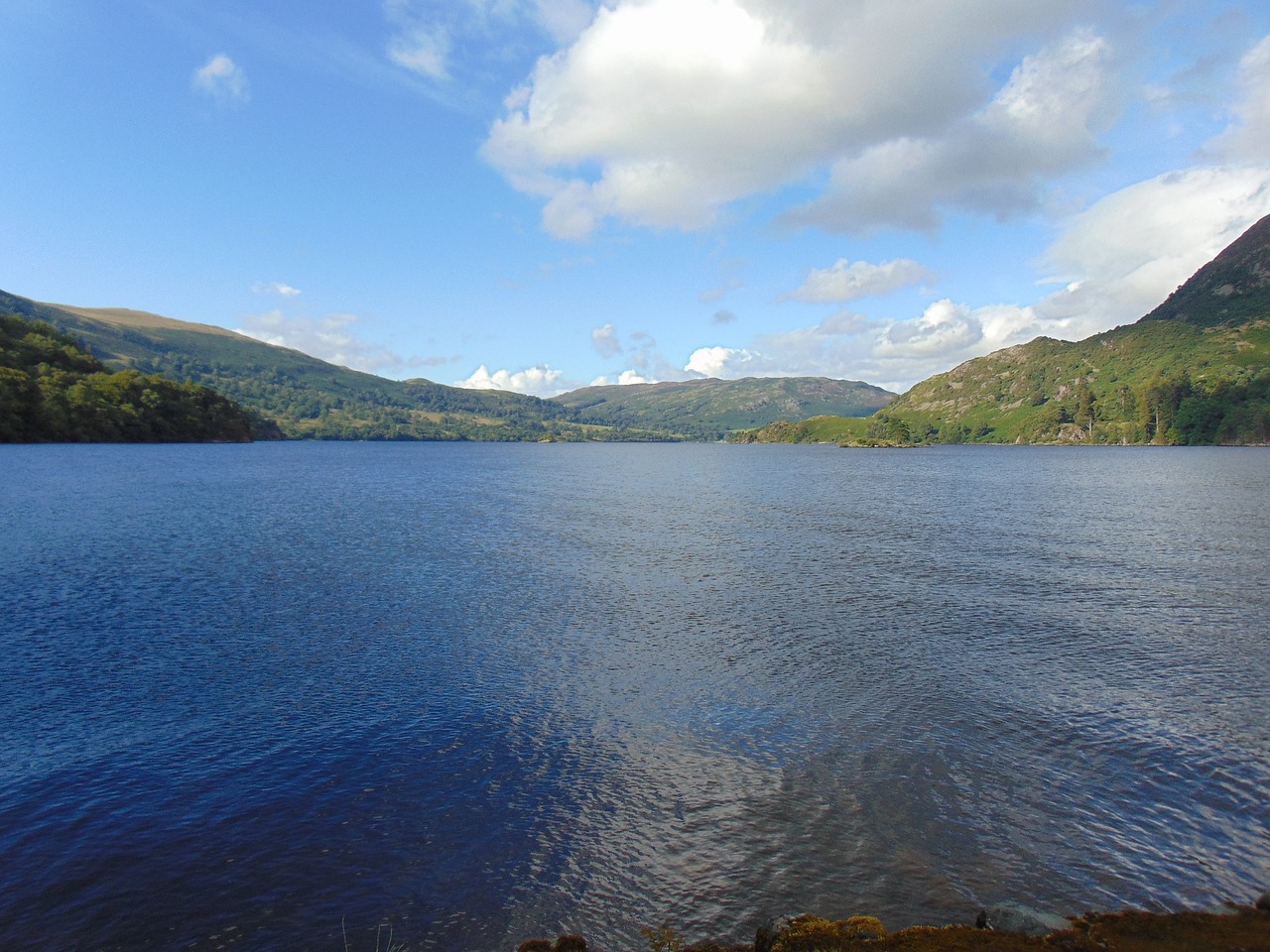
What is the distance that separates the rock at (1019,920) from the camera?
1298 cm

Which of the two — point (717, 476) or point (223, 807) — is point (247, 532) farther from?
point (717, 476)

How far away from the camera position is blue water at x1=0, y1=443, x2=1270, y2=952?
47.6 feet

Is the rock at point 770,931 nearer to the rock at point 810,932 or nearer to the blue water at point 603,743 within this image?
the rock at point 810,932

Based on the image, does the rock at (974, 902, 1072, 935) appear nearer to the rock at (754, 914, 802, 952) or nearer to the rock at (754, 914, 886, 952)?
the rock at (754, 914, 886, 952)

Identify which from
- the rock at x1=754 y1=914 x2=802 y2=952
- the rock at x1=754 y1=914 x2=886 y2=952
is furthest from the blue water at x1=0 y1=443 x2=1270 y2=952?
the rock at x1=754 y1=914 x2=886 y2=952

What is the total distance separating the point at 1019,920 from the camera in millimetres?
13070

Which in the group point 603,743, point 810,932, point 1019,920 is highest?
point 1019,920

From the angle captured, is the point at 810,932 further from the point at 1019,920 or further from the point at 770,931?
the point at 1019,920

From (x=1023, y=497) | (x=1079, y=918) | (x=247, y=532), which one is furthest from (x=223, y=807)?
(x=1023, y=497)

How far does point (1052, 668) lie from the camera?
93.9ft

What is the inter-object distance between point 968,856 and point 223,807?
18.4 metres

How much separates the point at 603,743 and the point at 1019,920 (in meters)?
12.2

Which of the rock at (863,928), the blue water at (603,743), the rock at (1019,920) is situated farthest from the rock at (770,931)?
the rock at (1019,920)

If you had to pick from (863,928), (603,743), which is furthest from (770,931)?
(603,743)
